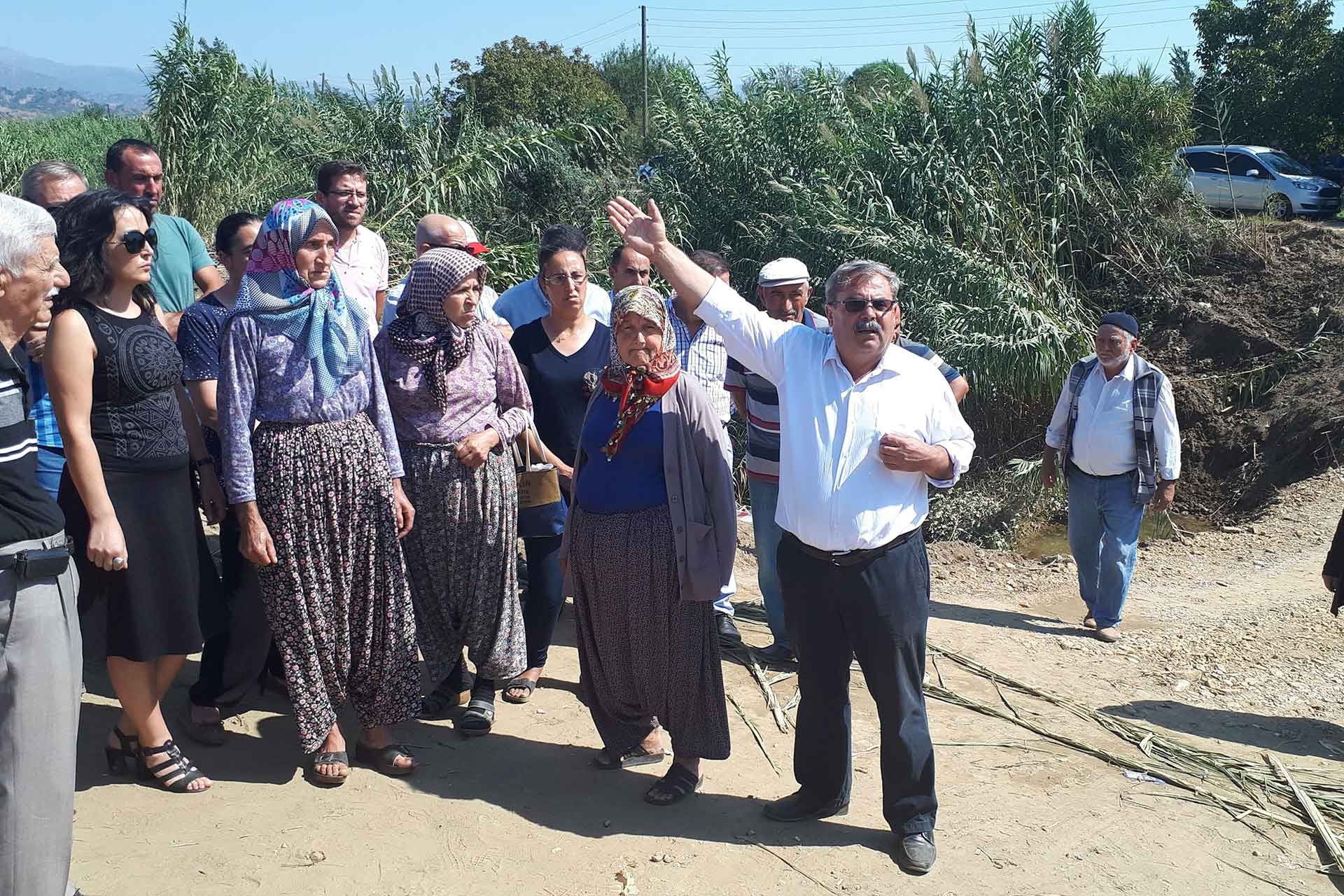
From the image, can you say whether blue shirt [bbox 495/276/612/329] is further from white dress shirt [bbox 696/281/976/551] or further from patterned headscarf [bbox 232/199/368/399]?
white dress shirt [bbox 696/281/976/551]

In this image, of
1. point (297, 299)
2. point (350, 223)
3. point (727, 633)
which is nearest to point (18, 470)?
point (297, 299)

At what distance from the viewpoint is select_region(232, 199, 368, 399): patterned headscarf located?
3.78m

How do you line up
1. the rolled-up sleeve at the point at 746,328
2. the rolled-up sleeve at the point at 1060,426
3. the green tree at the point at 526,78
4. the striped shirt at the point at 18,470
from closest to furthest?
the striped shirt at the point at 18,470, the rolled-up sleeve at the point at 746,328, the rolled-up sleeve at the point at 1060,426, the green tree at the point at 526,78

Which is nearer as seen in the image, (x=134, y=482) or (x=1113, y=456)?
(x=134, y=482)

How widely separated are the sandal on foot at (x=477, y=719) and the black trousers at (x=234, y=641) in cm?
83

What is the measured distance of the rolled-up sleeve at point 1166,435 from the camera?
6352 mm

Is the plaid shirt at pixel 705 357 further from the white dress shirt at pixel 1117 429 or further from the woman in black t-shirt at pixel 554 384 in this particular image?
the white dress shirt at pixel 1117 429

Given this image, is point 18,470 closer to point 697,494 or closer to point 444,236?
point 697,494

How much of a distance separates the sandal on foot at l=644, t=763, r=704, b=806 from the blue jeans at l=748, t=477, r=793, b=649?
1436mm

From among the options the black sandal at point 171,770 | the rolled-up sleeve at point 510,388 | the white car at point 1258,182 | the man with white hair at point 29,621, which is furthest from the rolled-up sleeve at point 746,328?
the white car at point 1258,182

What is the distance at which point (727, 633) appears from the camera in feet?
18.9

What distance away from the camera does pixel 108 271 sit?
3602mm

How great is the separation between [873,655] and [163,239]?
156 inches

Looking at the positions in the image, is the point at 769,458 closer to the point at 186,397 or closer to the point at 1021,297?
the point at 186,397
